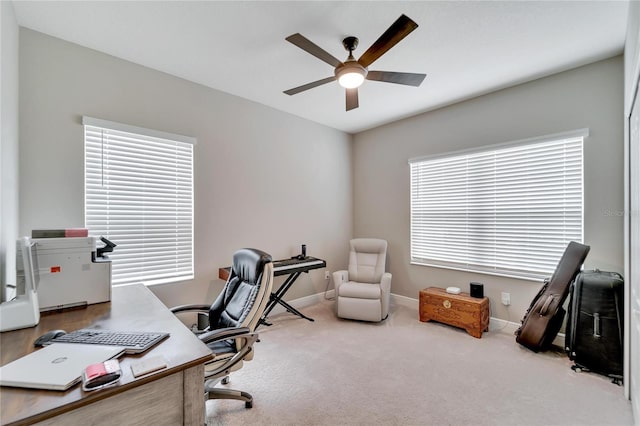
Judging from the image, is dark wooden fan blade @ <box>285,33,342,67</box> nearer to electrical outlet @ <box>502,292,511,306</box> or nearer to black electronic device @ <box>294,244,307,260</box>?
black electronic device @ <box>294,244,307,260</box>

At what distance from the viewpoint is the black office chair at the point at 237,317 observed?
5.51 feet

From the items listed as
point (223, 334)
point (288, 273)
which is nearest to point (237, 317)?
point (223, 334)

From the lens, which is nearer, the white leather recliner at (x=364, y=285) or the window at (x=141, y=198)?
the window at (x=141, y=198)

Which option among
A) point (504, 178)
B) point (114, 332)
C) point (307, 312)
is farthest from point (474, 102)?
point (114, 332)

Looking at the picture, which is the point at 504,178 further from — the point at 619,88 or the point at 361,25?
the point at 361,25

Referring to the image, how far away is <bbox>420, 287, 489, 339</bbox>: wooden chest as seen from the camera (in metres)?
3.00

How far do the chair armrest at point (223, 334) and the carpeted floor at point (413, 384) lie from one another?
2.08 feet

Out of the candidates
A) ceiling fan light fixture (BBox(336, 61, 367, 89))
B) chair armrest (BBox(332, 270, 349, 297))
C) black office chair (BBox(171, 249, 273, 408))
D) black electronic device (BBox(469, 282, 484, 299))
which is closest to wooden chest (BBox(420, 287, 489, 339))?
black electronic device (BBox(469, 282, 484, 299))

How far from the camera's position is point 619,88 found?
8.13 ft

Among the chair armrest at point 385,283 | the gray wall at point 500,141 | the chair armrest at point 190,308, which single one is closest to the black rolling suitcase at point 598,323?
the gray wall at point 500,141

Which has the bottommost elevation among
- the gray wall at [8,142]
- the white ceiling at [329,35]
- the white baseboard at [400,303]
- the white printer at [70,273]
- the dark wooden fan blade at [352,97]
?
the white baseboard at [400,303]

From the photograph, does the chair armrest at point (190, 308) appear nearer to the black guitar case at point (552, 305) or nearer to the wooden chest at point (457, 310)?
the wooden chest at point (457, 310)

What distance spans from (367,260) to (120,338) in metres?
3.14

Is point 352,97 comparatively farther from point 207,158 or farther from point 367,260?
point 367,260
